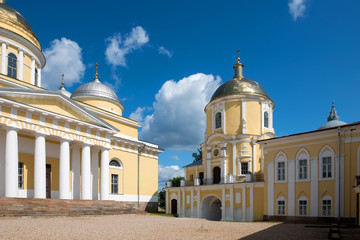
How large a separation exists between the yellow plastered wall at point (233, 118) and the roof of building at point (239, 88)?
1.31 meters

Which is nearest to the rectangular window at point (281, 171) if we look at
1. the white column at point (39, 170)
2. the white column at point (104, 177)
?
the white column at point (104, 177)

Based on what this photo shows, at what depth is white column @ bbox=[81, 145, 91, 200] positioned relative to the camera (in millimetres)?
23578

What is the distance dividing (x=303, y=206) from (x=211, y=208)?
1337cm

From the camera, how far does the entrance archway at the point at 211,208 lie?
35.0 m

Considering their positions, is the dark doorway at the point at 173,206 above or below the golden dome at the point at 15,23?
below

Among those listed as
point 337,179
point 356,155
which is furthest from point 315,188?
point 356,155

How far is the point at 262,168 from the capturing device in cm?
3381

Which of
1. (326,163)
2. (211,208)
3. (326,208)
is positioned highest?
(326,163)

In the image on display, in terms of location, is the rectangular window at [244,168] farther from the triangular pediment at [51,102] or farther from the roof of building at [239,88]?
the triangular pediment at [51,102]

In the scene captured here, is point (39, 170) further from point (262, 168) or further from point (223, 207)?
point (262, 168)

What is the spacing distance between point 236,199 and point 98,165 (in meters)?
12.9

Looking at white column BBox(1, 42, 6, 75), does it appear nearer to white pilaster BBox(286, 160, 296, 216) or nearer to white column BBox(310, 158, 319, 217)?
white pilaster BBox(286, 160, 296, 216)

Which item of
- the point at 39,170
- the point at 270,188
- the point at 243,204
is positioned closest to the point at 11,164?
the point at 39,170

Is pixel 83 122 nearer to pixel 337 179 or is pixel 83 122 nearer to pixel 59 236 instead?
pixel 59 236
